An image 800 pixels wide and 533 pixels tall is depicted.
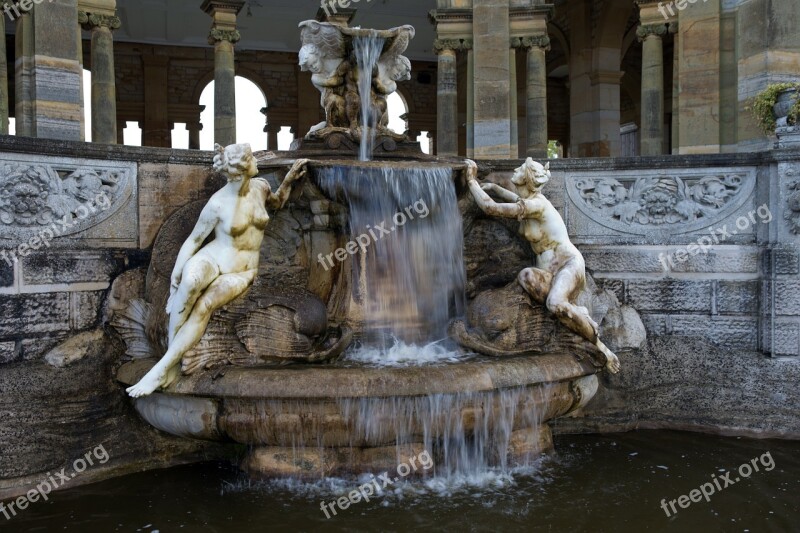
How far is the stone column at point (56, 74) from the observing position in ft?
37.3

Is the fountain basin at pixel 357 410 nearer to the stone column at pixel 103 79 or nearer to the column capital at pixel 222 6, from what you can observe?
the stone column at pixel 103 79

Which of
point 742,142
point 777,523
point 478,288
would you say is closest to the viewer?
point 777,523

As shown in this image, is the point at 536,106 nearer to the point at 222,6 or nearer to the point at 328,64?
the point at 222,6

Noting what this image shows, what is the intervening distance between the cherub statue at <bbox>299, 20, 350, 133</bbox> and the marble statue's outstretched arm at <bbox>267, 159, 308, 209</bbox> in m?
1.50

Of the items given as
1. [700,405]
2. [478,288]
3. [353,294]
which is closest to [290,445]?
[353,294]

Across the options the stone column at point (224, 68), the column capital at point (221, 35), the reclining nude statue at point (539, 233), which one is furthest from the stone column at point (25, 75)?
the reclining nude statue at point (539, 233)

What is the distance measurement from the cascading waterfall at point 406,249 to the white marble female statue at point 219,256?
2.43 ft

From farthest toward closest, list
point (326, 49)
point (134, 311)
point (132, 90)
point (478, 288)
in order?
point (132, 90) → point (326, 49) → point (478, 288) → point (134, 311)

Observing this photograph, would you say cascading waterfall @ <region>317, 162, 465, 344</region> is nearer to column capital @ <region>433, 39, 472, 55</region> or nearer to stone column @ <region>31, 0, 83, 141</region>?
stone column @ <region>31, 0, 83, 141</region>

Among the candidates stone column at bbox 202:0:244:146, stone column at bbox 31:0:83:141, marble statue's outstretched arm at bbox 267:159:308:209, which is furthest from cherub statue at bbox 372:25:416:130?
stone column at bbox 202:0:244:146

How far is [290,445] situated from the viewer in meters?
5.45

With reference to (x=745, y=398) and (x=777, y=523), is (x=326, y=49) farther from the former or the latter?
(x=777, y=523)

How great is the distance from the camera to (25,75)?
38.3ft

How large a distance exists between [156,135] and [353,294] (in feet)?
60.7
